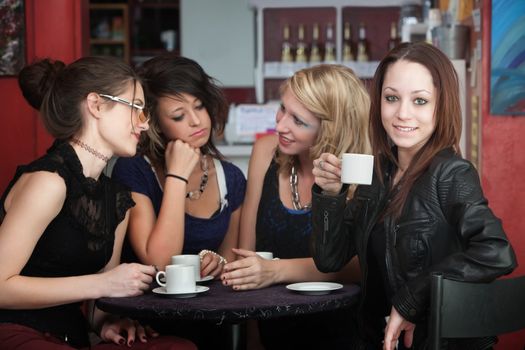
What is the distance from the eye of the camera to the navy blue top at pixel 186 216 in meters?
2.98

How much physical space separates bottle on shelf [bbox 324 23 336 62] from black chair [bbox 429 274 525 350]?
6436mm

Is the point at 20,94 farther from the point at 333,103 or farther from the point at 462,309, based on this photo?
the point at 462,309

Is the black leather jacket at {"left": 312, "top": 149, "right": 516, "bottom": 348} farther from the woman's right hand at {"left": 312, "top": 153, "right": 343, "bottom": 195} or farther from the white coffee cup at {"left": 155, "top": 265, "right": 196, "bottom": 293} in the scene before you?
the white coffee cup at {"left": 155, "top": 265, "right": 196, "bottom": 293}

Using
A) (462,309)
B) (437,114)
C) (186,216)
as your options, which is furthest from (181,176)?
(462,309)

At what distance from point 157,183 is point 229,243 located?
35 cm

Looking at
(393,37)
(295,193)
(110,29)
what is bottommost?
(295,193)

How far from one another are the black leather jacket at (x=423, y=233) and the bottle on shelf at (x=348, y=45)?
5.63 metres

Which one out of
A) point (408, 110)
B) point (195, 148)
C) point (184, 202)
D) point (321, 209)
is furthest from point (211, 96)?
point (408, 110)

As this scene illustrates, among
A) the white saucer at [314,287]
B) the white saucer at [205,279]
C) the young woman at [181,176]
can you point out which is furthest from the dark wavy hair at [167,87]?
the white saucer at [314,287]

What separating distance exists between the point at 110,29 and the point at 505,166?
23.3 ft

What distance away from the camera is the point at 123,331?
8.61ft

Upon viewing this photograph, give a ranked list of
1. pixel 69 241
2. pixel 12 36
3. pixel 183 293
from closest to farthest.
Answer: pixel 183 293 → pixel 69 241 → pixel 12 36

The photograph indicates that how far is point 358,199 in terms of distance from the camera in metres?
2.52

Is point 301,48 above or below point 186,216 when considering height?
above
